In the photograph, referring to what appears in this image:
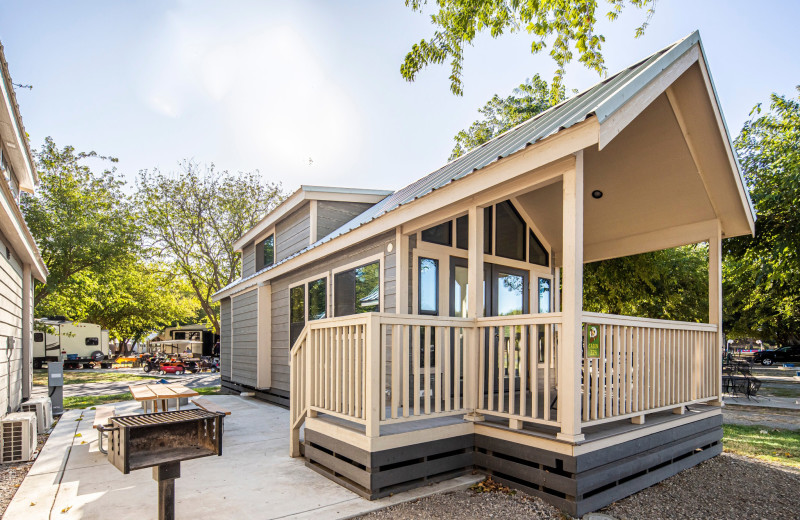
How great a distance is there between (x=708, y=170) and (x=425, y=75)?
3.89 metres

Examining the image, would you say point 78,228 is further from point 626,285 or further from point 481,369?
point 626,285

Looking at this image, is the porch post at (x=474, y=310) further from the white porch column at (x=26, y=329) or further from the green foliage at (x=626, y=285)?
the white porch column at (x=26, y=329)

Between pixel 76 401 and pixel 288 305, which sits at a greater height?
pixel 288 305

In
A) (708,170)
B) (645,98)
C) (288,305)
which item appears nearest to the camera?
(645,98)

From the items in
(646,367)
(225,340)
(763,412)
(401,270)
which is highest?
(401,270)

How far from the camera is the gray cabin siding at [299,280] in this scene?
5.83m

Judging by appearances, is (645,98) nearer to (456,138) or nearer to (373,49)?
(373,49)

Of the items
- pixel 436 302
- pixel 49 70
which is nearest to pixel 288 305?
pixel 436 302

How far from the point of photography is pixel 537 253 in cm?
727

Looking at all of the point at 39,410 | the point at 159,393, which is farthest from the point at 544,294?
the point at 39,410

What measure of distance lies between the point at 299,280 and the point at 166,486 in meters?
6.04

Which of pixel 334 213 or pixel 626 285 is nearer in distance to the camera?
pixel 334 213

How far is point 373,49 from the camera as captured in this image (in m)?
9.16

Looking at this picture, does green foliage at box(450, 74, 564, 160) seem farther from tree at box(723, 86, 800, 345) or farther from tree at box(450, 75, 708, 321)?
tree at box(723, 86, 800, 345)
